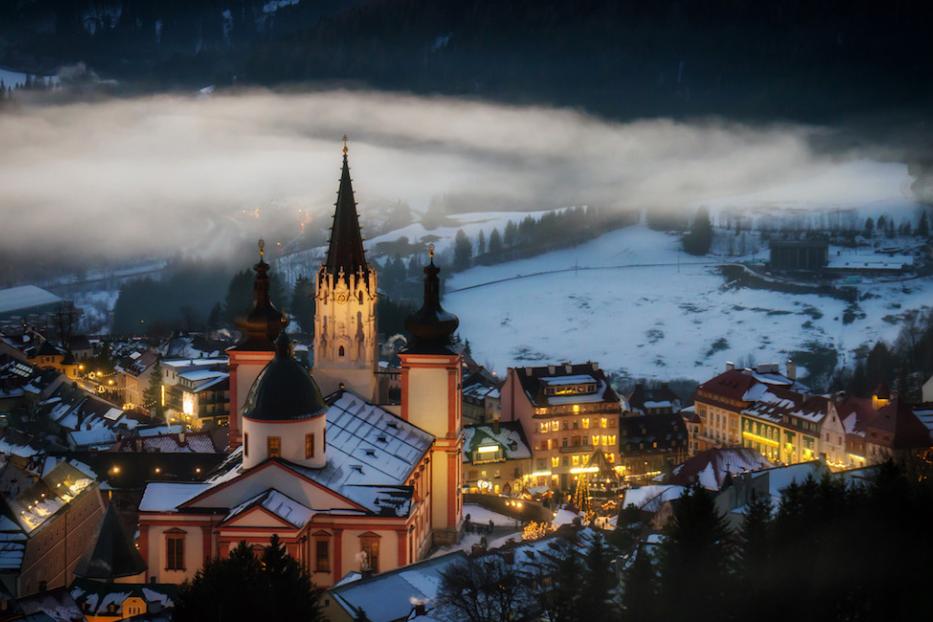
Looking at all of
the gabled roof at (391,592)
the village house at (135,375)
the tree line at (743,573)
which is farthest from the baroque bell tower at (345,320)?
the village house at (135,375)

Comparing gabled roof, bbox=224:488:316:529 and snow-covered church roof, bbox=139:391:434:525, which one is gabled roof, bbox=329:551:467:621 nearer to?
gabled roof, bbox=224:488:316:529

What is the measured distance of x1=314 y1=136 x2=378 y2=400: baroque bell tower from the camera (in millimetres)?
63281

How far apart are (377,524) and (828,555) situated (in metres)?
17.1

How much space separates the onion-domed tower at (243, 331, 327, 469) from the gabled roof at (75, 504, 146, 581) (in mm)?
5267

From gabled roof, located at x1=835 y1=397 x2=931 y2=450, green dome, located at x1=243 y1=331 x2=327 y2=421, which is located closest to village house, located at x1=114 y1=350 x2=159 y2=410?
gabled roof, located at x1=835 y1=397 x2=931 y2=450

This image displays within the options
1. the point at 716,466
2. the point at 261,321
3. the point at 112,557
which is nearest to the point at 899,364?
the point at 716,466

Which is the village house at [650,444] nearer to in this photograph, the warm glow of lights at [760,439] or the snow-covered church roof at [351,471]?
the warm glow of lights at [760,439]

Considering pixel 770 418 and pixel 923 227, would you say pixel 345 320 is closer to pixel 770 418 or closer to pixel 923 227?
pixel 770 418

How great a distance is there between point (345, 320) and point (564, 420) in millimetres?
29546

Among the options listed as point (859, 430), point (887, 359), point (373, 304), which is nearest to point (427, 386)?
point (373, 304)

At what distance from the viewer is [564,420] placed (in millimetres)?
89562

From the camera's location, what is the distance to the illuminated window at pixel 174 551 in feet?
159

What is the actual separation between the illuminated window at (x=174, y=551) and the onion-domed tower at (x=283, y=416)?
11.8 ft

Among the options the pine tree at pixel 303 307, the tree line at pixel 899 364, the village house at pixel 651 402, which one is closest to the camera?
the village house at pixel 651 402
